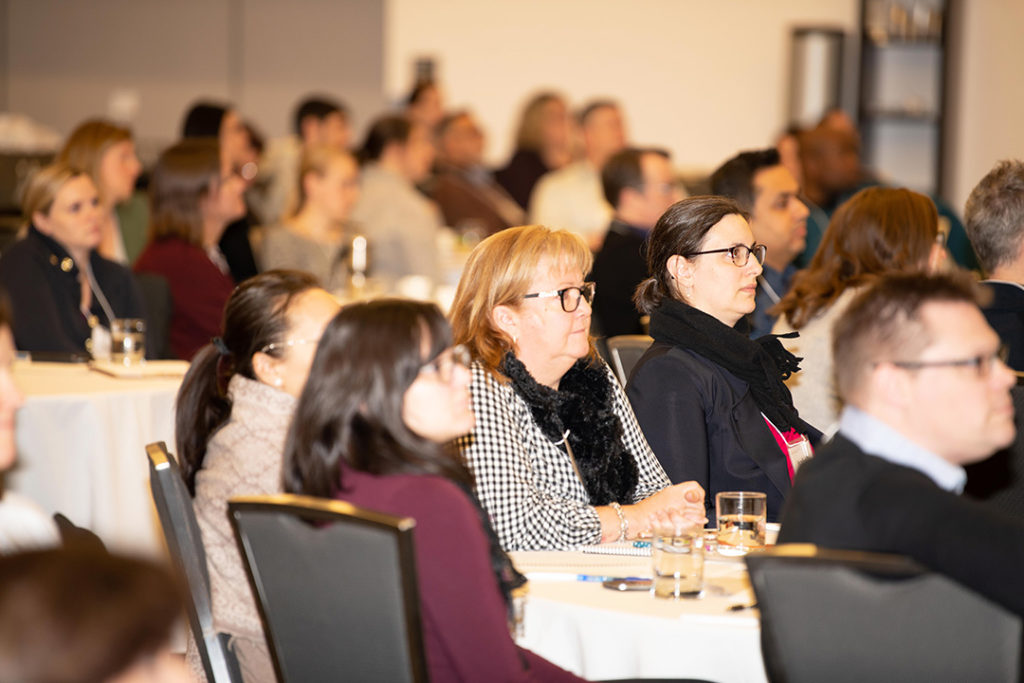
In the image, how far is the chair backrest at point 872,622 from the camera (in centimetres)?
153

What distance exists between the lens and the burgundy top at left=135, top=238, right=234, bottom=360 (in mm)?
4984

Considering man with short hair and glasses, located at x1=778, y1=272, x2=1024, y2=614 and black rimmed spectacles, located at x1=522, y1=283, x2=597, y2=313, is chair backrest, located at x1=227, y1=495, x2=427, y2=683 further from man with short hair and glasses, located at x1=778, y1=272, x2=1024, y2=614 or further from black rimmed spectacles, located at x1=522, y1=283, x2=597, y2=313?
black rimmed spectacles, located at x1=522, y1=283, x2=597, y2=313

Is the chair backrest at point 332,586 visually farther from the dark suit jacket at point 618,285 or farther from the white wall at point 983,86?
the white wall at point 983,86

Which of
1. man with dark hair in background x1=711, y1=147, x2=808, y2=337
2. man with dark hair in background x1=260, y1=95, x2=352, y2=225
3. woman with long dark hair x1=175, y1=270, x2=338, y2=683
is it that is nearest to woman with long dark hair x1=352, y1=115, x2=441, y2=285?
man with dark hair in background x1=260, y1=95, x2=352, y2=225

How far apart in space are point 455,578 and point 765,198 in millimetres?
3073

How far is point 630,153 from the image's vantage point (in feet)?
17.7

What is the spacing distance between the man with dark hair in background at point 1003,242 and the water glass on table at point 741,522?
109 cm

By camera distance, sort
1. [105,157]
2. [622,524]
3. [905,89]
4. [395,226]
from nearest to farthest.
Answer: [622,524] → [105,157] → [395,226] → [905,89]

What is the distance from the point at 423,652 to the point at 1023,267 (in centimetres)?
221

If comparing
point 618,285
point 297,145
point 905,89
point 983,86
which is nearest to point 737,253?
point 618,285

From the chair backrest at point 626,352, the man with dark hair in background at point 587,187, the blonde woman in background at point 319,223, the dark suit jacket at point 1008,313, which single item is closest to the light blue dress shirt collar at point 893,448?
the dark suit jacket at point 1008,313

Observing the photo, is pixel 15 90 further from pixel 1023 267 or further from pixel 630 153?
pixel 1023 267

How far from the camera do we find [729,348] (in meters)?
2.84

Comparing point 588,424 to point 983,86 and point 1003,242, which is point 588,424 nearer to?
point 1003,242
